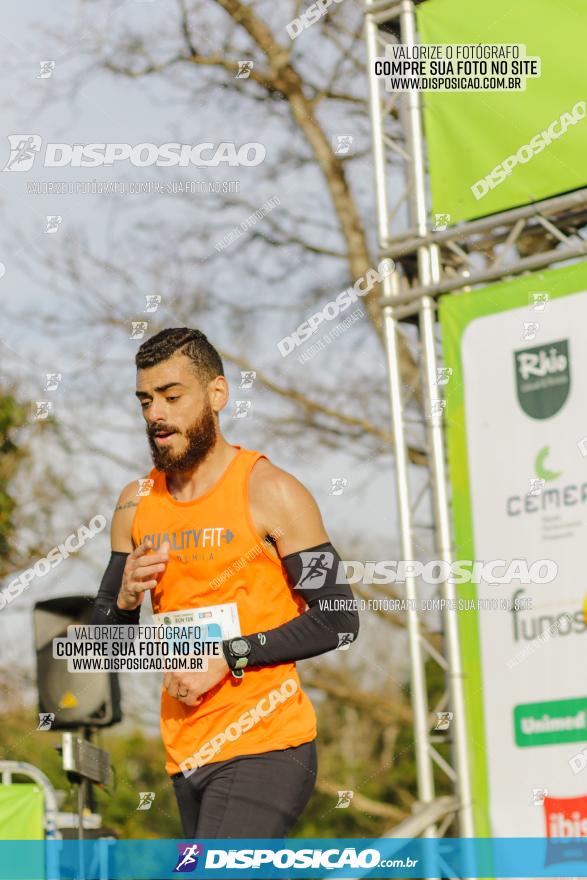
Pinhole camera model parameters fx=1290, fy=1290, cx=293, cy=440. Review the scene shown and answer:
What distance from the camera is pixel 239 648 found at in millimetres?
3387

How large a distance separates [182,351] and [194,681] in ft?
3.07

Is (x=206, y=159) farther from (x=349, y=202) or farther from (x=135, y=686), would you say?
(x=135, y=686)

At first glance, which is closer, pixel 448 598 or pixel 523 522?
pixel 523 522

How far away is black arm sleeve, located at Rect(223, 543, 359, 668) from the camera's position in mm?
3404

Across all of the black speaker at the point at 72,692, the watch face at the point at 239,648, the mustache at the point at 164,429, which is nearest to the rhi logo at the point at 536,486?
the black speaker at the point at 72,692

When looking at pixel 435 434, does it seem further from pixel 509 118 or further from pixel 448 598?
pixel 509 118

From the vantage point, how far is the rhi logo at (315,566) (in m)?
3.45

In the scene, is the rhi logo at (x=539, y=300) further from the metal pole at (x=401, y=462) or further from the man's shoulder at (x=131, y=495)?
the man's shoulder at (x=131, y=495)

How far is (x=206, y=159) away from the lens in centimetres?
682

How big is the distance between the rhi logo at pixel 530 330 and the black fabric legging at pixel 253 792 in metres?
2.77

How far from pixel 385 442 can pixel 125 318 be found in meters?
2.50

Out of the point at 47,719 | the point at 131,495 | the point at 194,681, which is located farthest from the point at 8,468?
the point at 194,681

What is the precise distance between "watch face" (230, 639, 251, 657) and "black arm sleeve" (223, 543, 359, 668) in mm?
15

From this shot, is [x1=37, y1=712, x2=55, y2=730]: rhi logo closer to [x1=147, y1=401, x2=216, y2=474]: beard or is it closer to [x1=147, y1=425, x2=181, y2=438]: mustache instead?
[x1=147, y1=401, x2=216, y2=474]: beard
